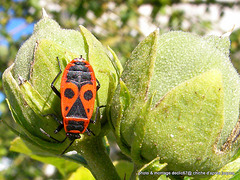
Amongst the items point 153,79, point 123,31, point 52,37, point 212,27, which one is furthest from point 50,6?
point 153,79

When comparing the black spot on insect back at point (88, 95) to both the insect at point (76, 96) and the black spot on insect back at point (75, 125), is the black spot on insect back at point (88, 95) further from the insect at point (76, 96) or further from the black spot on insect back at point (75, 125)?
the black spot on insect back at point (75, 125)

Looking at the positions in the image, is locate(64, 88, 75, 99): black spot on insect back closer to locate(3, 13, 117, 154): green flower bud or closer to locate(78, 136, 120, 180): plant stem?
locate(3, 13, 117, 154): green flower bud

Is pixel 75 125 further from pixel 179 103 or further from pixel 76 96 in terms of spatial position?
pixel 179 103

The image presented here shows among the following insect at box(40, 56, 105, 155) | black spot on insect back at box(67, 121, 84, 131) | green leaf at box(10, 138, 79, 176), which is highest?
insect at box(40, 56, 105, 155)

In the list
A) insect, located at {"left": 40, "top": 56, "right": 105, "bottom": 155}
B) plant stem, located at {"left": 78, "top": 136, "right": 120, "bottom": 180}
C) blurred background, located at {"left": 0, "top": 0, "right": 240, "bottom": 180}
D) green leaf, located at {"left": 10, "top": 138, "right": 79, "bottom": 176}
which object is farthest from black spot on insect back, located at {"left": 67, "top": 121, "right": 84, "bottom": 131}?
blurred background, located at {"left": 0, "top": 0, "right": 240, "bottom": 180}

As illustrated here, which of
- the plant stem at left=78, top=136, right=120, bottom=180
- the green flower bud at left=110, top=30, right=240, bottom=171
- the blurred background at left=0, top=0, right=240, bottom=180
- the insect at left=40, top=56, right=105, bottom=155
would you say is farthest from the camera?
the blurred background at left=0, top=0, right=240, bottom=180

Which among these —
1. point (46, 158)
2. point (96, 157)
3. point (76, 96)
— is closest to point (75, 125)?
point (76, 96)
